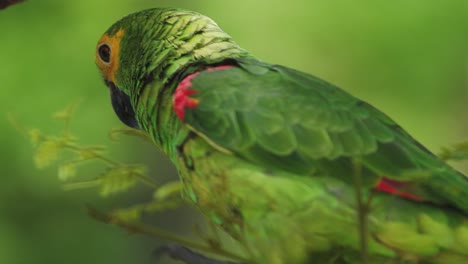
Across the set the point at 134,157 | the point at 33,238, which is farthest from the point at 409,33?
the point at 33,238

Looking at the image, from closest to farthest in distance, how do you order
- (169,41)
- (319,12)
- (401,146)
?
1. (401,146)
2. (169,41)
3. (319,12)

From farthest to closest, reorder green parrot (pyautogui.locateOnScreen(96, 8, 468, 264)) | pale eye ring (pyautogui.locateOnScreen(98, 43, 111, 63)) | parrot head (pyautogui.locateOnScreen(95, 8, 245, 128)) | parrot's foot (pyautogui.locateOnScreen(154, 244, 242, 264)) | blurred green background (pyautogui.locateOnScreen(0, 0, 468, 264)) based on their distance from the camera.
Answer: blurred green background (pyautogui.locateOnScreen(0, 0, 468, 264))
pale eye ring (pyautogui.locateOnScreen(98, 43, 111, 63))
parrot head (pyautogui.locateOnScreen(95, 8, 245, 128))
parrot's foot (pyautogui.locateOnScreen(154, 244, 242, 264))
green parrot (pyautogui.locateOnScreen(96, 8, 468, 264))

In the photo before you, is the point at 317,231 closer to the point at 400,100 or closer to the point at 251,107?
the point at 251,107

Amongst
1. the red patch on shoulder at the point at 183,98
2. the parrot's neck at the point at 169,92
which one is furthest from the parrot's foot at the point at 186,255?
the red patch on shoulder at the point at 183,98

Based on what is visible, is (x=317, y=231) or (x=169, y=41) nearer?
(x=317, y=231)

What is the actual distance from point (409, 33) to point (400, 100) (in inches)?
35.7

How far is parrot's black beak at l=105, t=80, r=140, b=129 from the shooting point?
261 cm

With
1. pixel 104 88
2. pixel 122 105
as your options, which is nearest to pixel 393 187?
pixel 122 105

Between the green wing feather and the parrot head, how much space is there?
176 mm

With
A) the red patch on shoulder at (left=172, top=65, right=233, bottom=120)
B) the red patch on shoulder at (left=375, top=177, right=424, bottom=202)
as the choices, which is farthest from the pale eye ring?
the red patch on shoulder at (left=375, top=177, right=424, bottom=202)

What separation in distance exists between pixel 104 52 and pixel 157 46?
311 mm

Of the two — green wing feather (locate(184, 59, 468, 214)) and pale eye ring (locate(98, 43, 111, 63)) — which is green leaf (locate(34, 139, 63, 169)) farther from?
pale eye ring (locate(98, 43, 111, 63))

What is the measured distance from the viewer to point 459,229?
6.10ft

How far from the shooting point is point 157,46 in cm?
239
